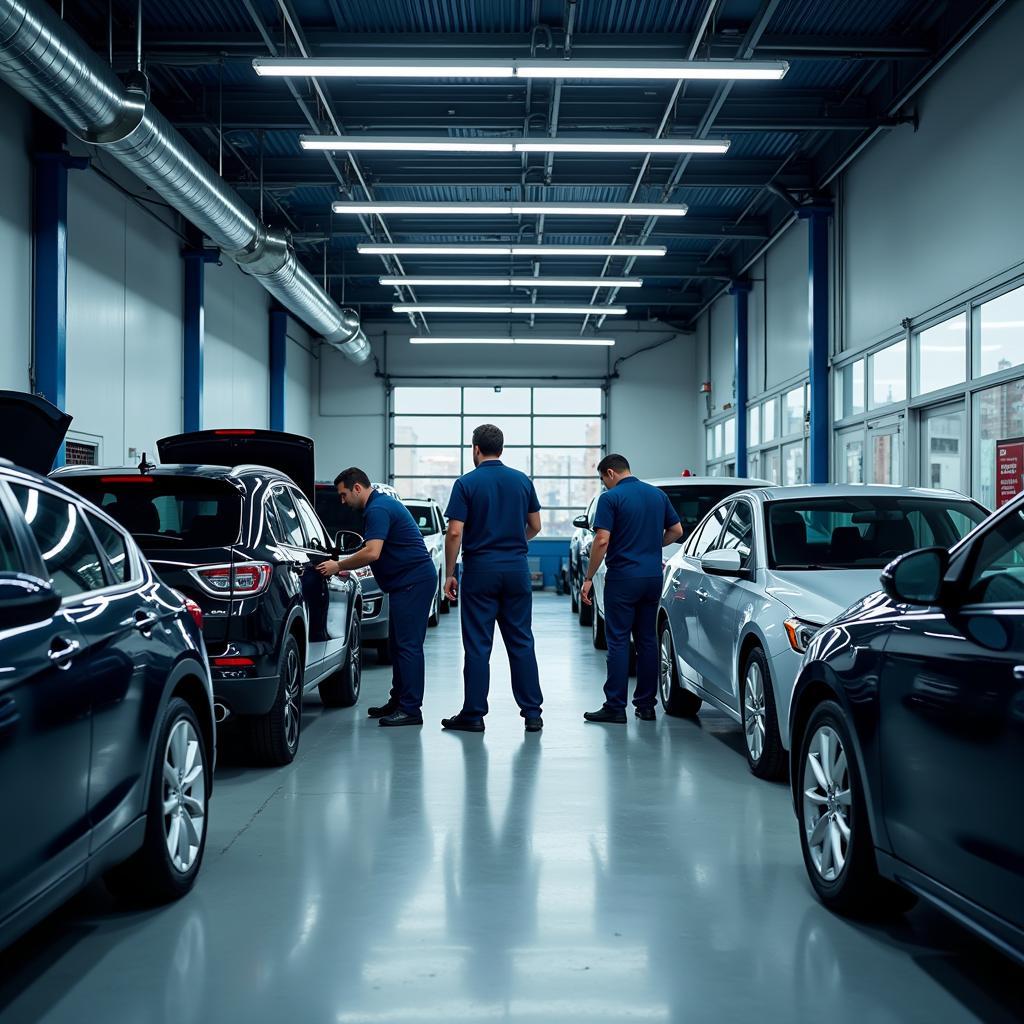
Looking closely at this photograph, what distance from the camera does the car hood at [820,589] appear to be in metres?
5.11

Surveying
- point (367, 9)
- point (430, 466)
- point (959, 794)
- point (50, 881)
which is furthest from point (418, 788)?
point (430, 466)

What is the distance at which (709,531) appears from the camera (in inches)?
288

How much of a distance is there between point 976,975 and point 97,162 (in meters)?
13.3

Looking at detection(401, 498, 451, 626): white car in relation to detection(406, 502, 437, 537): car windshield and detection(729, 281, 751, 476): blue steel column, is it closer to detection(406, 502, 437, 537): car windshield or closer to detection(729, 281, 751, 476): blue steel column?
detection(406, 502, 437, 537): car windshield

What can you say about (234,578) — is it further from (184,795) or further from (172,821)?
(172,821)

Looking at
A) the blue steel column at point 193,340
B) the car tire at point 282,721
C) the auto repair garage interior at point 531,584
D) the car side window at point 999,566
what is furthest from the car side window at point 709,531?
the blue steel column at point 193,340

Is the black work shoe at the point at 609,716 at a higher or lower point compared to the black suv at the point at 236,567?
lower

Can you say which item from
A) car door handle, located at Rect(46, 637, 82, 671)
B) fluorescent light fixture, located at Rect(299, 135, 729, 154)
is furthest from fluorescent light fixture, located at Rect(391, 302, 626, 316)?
car door handle, located at Rect(46, 637, 82, 671)

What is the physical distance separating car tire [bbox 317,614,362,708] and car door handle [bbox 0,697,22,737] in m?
5.29

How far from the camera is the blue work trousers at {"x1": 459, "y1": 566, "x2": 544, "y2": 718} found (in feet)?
22.9

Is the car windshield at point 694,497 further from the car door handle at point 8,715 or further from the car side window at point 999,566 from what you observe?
the car door handle at point 8,715

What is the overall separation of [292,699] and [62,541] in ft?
9.91

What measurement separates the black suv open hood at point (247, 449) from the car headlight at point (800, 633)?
4.56 metres

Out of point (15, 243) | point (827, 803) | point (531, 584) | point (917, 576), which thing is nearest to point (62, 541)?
point (917, 576)
